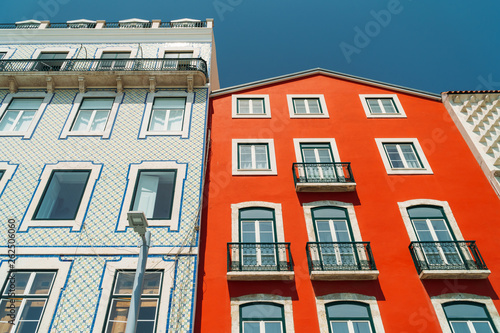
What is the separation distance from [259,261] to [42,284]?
6103mm

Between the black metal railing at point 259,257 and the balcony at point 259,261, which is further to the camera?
the black metal railing at point 259,257

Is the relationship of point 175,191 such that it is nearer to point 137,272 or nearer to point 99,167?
point 99,167

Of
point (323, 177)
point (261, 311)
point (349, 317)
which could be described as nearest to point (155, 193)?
point (261, 311)

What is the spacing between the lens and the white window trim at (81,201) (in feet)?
36.6

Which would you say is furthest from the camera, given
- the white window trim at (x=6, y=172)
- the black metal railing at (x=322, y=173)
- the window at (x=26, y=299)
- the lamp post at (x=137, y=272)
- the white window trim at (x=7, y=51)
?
the white window trim at (x=7, y=51)

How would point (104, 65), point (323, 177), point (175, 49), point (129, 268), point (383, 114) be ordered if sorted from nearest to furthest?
point (129, 268) → point (323, 177) → point (383, 114) → point (104, 65) → point (175, 49)

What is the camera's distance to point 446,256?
10867mm

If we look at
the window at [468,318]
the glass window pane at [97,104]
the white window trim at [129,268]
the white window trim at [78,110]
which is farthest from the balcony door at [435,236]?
the glass window pane at [97,104]

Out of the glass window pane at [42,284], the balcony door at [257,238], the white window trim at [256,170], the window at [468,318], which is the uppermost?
the white window trim at [256,170]

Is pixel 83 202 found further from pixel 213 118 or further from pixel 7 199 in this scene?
pixel 213 118

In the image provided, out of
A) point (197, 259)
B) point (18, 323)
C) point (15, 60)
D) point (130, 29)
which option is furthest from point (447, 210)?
point (15, 60)

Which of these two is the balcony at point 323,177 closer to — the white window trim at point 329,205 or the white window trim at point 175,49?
the white window trim at point 329,205

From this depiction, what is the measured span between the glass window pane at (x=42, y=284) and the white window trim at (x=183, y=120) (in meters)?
5.88

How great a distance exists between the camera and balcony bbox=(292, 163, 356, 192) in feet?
41.2
